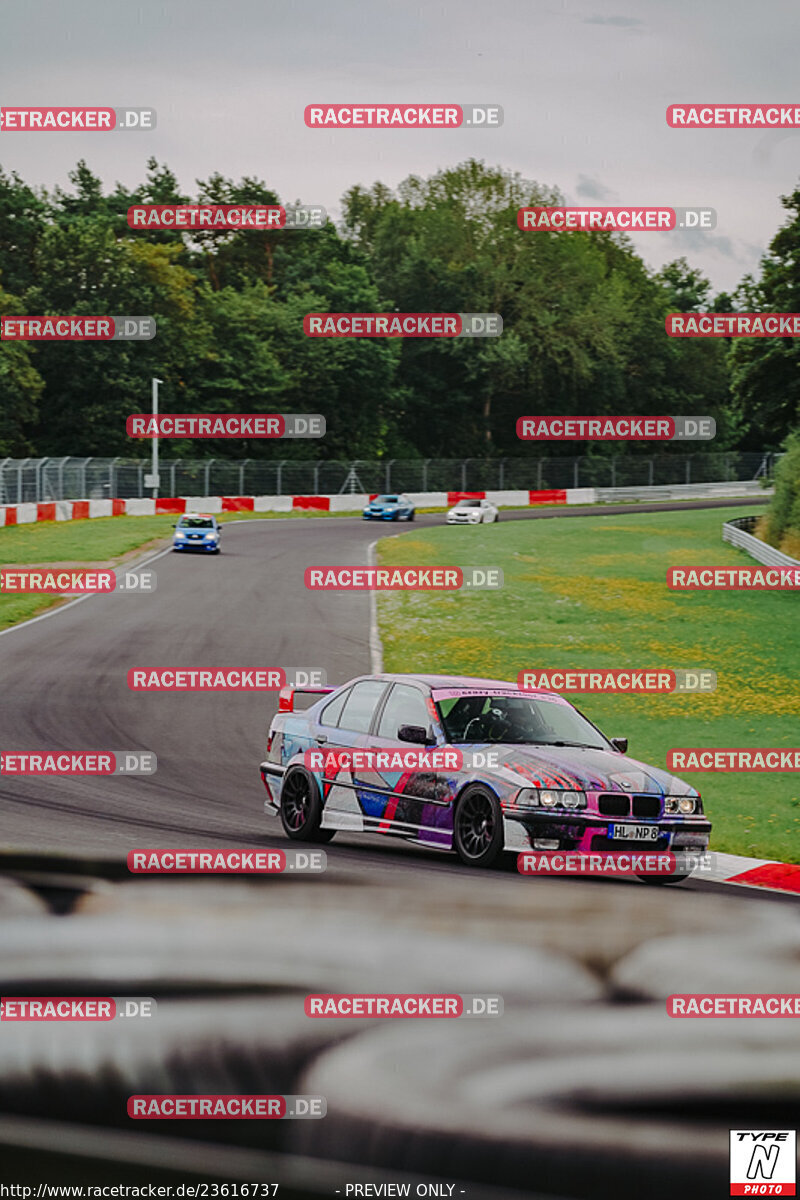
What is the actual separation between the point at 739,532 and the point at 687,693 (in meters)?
29.0

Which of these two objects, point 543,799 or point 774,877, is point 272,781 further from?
point 774,877

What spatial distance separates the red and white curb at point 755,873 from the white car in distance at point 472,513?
165 ft

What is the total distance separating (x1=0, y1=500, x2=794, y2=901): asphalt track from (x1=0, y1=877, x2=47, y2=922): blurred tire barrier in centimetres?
118

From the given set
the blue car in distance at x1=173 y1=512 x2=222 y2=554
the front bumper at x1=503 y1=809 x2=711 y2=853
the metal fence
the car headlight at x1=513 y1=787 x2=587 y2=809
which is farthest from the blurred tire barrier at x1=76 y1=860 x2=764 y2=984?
the metal fence

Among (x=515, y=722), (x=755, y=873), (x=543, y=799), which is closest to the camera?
(x=543, y=799)

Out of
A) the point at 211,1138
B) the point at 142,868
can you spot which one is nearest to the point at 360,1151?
the point at 211,1138

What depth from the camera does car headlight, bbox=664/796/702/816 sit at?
11.2 metres

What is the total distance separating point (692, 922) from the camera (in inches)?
382

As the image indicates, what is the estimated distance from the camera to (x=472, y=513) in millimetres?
62250

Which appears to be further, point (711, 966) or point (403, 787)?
point (403, 787)

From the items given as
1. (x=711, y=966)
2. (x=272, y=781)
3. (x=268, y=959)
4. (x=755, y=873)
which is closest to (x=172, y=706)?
(x=272, y=781)

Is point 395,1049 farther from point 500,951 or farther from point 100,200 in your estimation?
point 100,200

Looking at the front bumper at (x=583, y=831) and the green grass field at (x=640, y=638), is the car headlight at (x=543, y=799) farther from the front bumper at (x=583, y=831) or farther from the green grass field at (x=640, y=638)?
the green grass field at (x=640, y=638)

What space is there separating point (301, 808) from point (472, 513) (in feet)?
164
